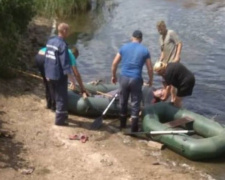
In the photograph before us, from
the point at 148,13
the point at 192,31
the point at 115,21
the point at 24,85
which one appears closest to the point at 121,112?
the point at 24,85

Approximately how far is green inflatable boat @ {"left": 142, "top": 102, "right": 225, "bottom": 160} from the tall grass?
9908mm

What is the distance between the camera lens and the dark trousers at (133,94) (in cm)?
856

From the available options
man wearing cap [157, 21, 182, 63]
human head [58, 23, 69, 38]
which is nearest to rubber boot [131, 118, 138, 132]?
man wearing cap [157, 21, 182, 63]

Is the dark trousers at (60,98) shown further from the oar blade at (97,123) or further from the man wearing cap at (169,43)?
the man wearing cap at (169,43)

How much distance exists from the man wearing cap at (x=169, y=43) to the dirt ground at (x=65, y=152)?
6.49 ft

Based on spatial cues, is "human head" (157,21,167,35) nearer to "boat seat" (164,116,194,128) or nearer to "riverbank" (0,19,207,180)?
"boat seat" (164,116,194,128)

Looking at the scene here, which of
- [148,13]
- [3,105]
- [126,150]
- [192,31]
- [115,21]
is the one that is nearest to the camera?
[126,150]

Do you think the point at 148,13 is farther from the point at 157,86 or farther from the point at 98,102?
the point at 98,102

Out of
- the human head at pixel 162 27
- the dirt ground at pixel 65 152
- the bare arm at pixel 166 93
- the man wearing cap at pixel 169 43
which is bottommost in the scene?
the dirt ground at pixel 65 152

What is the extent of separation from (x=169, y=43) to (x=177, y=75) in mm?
1209

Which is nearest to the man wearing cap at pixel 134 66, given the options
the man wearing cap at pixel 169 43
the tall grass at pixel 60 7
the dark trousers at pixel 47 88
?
the dark trousers at pixel 47 88

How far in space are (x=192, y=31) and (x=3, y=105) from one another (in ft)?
37.4

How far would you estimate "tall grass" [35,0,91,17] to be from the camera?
19.2 meters

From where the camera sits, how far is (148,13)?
2309 cm
